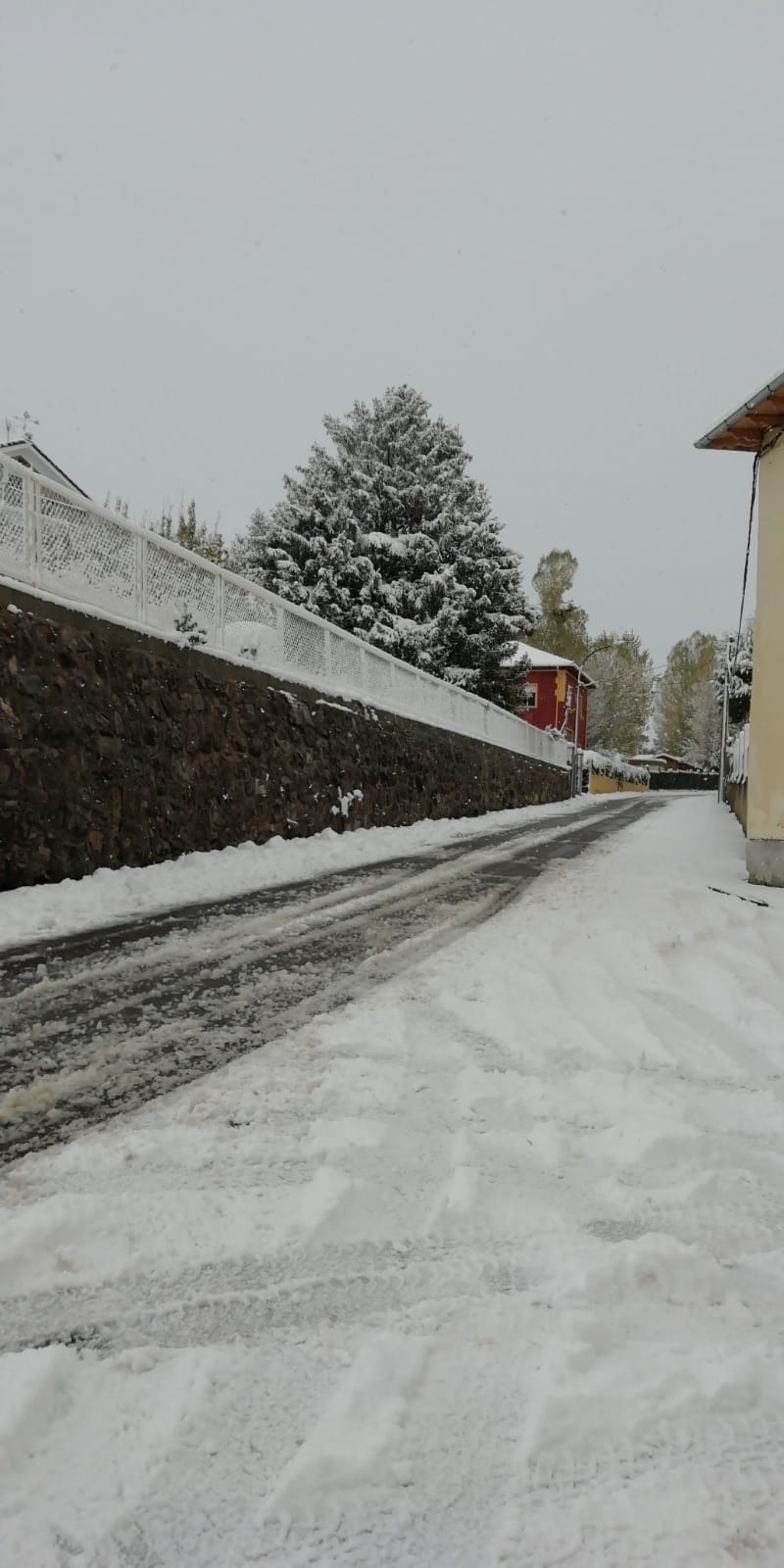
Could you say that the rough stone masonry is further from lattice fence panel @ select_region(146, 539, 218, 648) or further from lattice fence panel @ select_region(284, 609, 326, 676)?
lattice fence panel @ select_region(284, 609, 326, 676)

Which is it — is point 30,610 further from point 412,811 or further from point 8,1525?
point 412,811

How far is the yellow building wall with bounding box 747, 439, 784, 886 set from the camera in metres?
7.04

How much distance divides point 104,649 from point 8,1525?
21.9 ft

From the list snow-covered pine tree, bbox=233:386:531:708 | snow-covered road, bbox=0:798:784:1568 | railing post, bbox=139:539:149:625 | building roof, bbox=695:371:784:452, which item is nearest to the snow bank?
snow-covered pine tree, bbox=233:386:531:708

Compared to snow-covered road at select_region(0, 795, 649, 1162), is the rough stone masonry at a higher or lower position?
higher

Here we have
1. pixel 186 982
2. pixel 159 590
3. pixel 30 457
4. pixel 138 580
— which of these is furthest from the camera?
pixel 30 457

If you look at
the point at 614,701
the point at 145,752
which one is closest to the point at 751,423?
the point at 145,752

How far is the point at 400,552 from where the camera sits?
2248 cm

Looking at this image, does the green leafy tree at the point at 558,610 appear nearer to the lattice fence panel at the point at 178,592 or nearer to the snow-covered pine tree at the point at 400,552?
the snow-covered pine tree at the point at 400,552

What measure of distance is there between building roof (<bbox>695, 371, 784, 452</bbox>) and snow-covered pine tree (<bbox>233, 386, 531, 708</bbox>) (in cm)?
1448

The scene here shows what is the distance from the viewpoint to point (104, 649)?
7.01 meters

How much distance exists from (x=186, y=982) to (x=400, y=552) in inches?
796

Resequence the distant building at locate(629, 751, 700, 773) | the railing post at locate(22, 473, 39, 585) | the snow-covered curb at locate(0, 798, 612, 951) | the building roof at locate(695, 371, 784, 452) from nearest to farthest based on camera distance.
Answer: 1. the snow-covered curb at locate(0, 798, 612, 951)
2. the railing post at locate(22, 473, 39, 585)
3. the building roof at locate(695, 371, 784, 452)
4. the distant building at locate(629, 751, 700, 773)

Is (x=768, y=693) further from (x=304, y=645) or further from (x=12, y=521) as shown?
(x=12, y=521)
